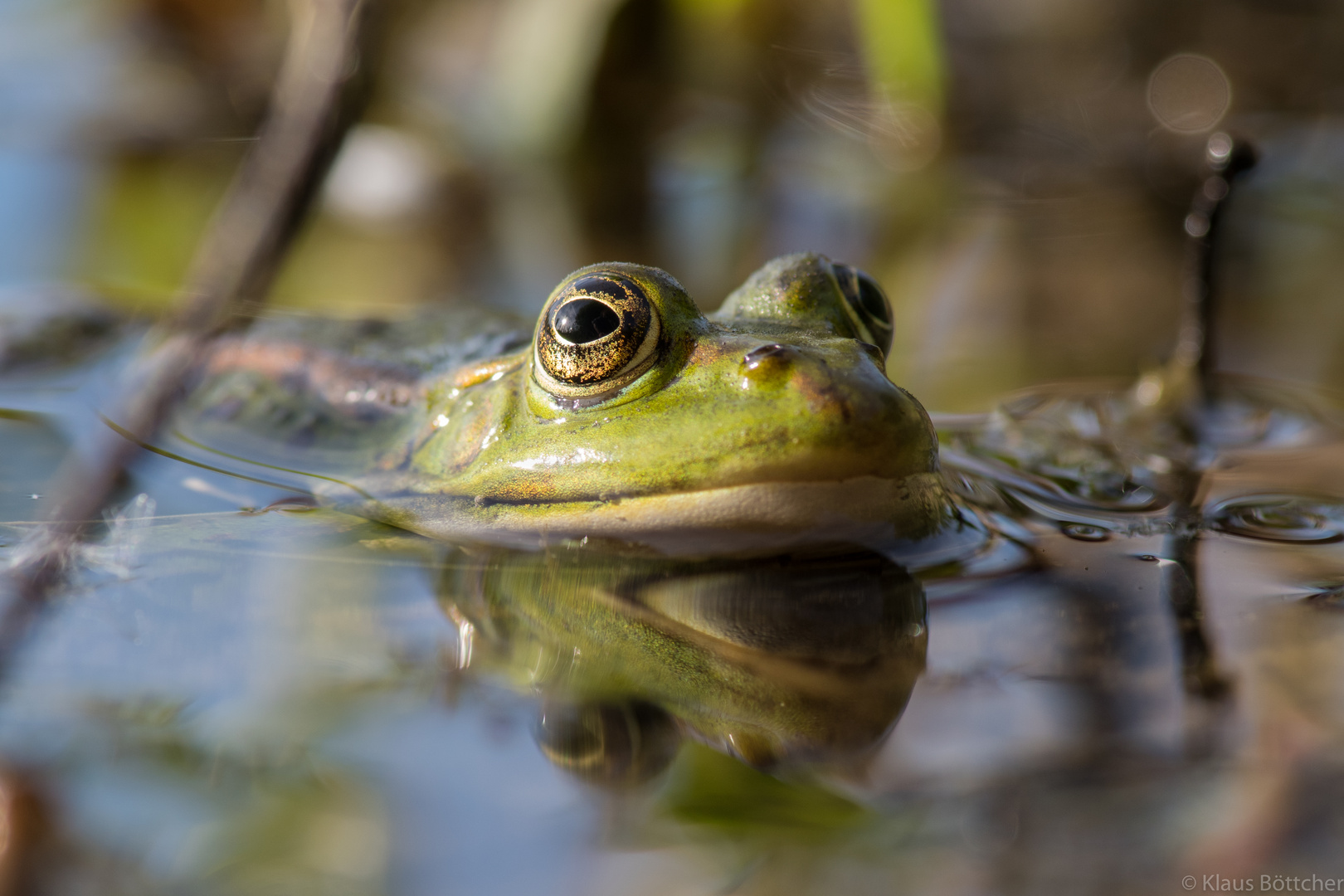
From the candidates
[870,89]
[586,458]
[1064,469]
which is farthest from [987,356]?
[870,89]

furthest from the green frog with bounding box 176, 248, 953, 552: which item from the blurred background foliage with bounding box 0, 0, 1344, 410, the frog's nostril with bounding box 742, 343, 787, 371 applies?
the blurred background foliage with bounding box 0, 0, 1344, 410

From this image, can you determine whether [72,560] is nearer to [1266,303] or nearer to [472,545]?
[472,545]

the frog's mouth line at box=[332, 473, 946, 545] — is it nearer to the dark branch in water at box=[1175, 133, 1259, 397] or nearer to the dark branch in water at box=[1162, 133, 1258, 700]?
the dark branch in water at box=[1162, 133, 1258, 700]

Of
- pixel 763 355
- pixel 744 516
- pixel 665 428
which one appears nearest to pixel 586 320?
pixel 665 428

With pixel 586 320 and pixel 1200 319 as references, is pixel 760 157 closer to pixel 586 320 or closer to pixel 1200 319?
pixel 1200 319

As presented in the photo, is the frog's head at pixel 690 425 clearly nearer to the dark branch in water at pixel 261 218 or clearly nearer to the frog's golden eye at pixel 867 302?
the frog's golden eye at pixel 867 302

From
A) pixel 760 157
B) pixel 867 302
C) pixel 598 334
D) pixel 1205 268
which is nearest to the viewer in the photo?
pixel 598 334

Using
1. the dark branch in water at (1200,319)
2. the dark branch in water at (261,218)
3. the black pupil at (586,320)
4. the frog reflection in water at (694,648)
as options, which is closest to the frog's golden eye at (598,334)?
the black pupil at (586,320)

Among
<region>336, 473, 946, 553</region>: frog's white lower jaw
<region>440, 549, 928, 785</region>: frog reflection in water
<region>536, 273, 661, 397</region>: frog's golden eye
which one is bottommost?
<region>440, 549, 928, 785</region>: frog reflection in water
